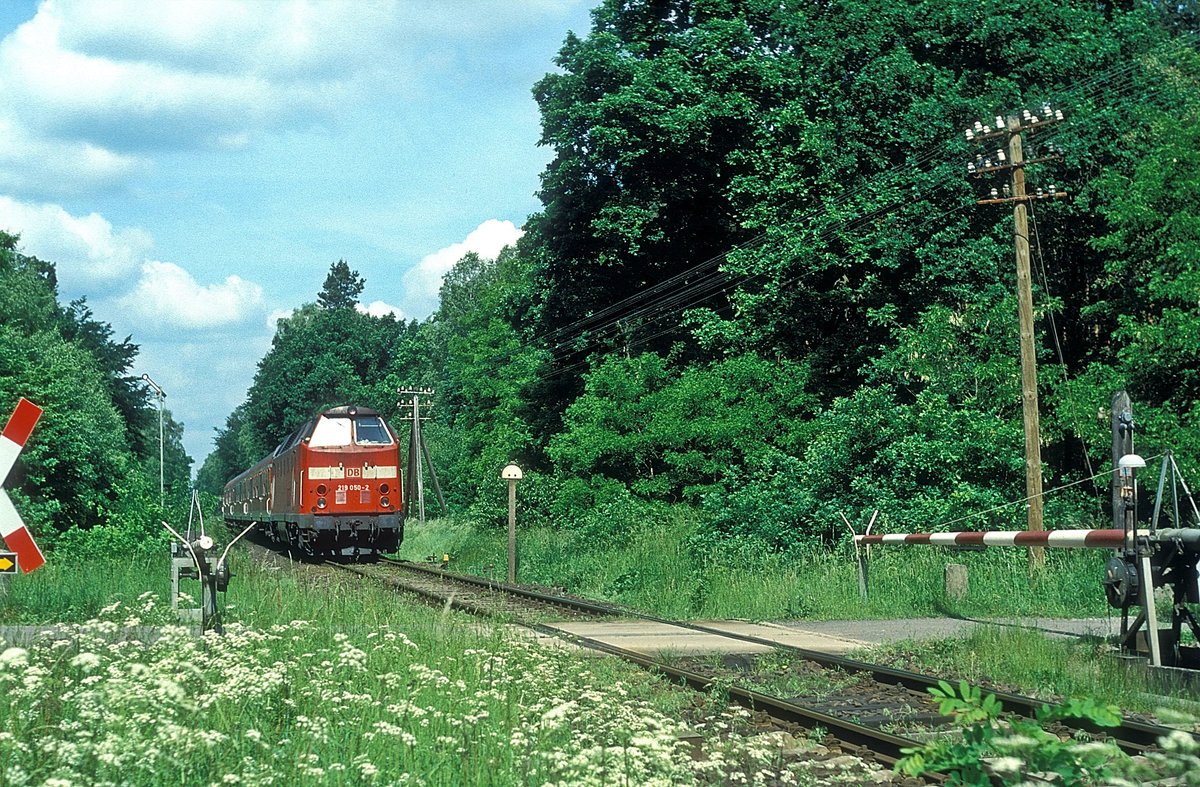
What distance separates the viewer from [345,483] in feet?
99.4

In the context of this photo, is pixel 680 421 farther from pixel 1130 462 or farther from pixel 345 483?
pixel 1130 462

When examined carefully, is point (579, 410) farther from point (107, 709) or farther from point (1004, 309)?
point (107, 709)

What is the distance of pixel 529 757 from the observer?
5.19m

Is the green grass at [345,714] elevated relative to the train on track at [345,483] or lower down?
lower down

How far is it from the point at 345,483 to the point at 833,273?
13029 mm

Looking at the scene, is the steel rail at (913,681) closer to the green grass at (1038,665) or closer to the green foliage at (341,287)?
the green grass at (1038,665)

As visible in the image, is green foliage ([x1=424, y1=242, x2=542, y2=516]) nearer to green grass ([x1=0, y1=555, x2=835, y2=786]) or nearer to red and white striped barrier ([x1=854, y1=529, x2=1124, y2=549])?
red and white striped barrier ([x1=854, y1=529, x2=1124, y2=549])

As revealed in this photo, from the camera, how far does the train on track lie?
3003 cm

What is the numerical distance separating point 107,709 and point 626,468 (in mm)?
22820

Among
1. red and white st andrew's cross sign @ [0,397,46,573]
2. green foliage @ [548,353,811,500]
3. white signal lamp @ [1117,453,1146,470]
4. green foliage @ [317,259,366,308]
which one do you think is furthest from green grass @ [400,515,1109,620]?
green foliage @ [317,259,366,308]

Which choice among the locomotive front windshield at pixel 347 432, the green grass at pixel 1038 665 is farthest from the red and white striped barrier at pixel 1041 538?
the locomotive front windshield at pixel 347 432

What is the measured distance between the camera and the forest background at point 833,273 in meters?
21.6

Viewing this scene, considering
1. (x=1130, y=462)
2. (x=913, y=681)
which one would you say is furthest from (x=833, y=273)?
(x=913, y=681)

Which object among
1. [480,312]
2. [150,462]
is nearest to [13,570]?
[480,312]
